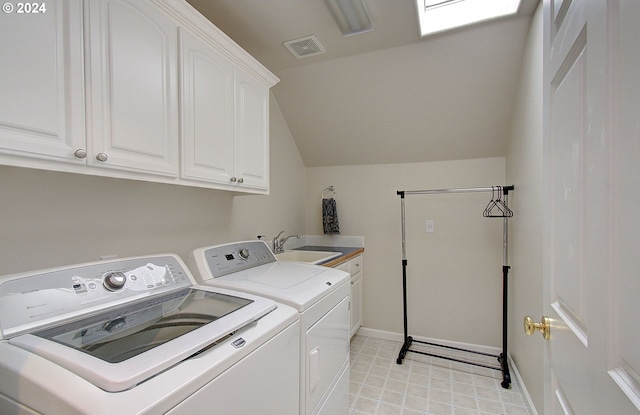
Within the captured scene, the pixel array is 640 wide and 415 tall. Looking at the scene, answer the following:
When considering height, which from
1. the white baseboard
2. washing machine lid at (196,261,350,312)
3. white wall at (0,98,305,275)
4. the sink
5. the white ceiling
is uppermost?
the white ceiling

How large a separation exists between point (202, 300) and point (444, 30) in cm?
218

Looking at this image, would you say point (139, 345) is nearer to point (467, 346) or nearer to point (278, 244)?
point (278, 244)

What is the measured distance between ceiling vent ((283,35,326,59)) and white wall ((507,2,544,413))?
1.36 m

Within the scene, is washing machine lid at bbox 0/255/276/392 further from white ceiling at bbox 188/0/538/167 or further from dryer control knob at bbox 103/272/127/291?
white ceiling at bbox 188/0/538/167

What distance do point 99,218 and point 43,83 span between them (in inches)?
25.1

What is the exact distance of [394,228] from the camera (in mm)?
3043

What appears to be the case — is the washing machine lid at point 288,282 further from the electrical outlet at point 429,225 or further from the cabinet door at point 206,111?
the electrical outlet at point 429,225

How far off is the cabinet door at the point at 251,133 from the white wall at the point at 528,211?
5.53 ft

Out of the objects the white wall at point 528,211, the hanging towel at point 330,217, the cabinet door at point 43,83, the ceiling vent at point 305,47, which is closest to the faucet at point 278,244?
the hanging towel at point 330,217

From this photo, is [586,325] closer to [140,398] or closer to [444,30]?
[140,398]

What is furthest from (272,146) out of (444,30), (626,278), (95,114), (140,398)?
(626,278)

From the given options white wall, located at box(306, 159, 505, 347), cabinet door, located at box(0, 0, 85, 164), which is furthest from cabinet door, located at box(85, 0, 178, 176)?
white wall, located at box(306, 159, 505, 347)

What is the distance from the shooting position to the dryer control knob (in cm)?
108

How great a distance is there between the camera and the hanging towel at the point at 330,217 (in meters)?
3.13
